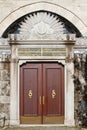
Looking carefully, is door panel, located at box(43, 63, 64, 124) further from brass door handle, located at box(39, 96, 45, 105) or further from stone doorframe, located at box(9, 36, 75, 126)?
stone doorframe, located at box(9, 36, 75, 126)

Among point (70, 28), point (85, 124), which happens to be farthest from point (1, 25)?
point (85, 124)

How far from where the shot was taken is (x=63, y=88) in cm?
1498

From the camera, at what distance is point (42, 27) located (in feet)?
48.8

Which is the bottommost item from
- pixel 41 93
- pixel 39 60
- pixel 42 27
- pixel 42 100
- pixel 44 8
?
pixel 42 100

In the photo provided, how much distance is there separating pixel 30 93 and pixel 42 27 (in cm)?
220

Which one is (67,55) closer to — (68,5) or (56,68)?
(56,68)

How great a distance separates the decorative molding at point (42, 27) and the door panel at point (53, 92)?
99 centimetres

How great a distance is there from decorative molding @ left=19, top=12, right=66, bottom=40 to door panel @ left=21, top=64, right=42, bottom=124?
3.25ft

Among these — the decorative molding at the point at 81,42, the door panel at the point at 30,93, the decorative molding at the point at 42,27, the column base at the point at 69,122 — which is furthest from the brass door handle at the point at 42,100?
the decorative molding at the point at 81,42

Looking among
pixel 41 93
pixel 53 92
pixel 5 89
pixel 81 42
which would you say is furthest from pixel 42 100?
pixel 81 42

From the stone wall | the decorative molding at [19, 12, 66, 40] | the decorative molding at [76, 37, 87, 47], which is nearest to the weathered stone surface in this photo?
the stone wall

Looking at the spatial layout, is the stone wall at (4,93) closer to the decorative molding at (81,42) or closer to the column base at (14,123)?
the column base at (14,123)

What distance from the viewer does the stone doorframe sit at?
1479cm

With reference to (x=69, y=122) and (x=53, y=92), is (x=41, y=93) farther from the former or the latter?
(x=69, y=122)
